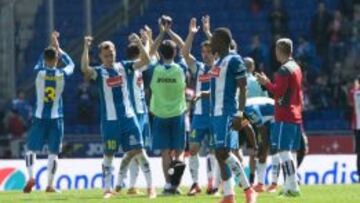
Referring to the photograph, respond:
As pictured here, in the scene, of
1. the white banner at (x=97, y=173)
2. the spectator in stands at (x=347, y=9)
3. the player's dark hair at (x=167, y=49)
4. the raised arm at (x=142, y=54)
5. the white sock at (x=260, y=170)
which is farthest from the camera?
the spectator in stands at (x=347, y=9)

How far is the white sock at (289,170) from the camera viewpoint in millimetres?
19016

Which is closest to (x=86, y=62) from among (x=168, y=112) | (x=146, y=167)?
(x=168, y=112)

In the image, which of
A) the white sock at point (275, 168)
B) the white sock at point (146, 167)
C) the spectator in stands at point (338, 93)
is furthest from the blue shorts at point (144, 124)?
the spectator in stands at point (338, 93)

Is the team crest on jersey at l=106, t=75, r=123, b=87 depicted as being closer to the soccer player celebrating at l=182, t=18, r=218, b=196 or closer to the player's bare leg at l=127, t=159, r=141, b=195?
the soccer player celebrating at l=182, t=18, r=218, b=196

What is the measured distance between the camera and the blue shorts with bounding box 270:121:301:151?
752 inches

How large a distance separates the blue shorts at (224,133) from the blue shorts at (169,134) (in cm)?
373

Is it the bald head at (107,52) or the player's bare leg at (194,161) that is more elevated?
the bald head at (107,52)

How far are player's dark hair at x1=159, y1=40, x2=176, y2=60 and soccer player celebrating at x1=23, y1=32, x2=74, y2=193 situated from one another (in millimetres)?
2067

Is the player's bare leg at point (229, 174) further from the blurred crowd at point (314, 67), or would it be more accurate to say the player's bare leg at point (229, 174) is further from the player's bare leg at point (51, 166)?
the blurred crowd at point (314, 67)

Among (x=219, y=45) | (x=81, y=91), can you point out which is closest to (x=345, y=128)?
(x=81, y=91)

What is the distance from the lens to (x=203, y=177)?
1052 inches

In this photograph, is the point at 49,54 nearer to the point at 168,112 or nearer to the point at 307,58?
the point at 168,112

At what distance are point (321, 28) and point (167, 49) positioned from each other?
14.5m

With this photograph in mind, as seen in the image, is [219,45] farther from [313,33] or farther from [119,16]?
[119,16]
